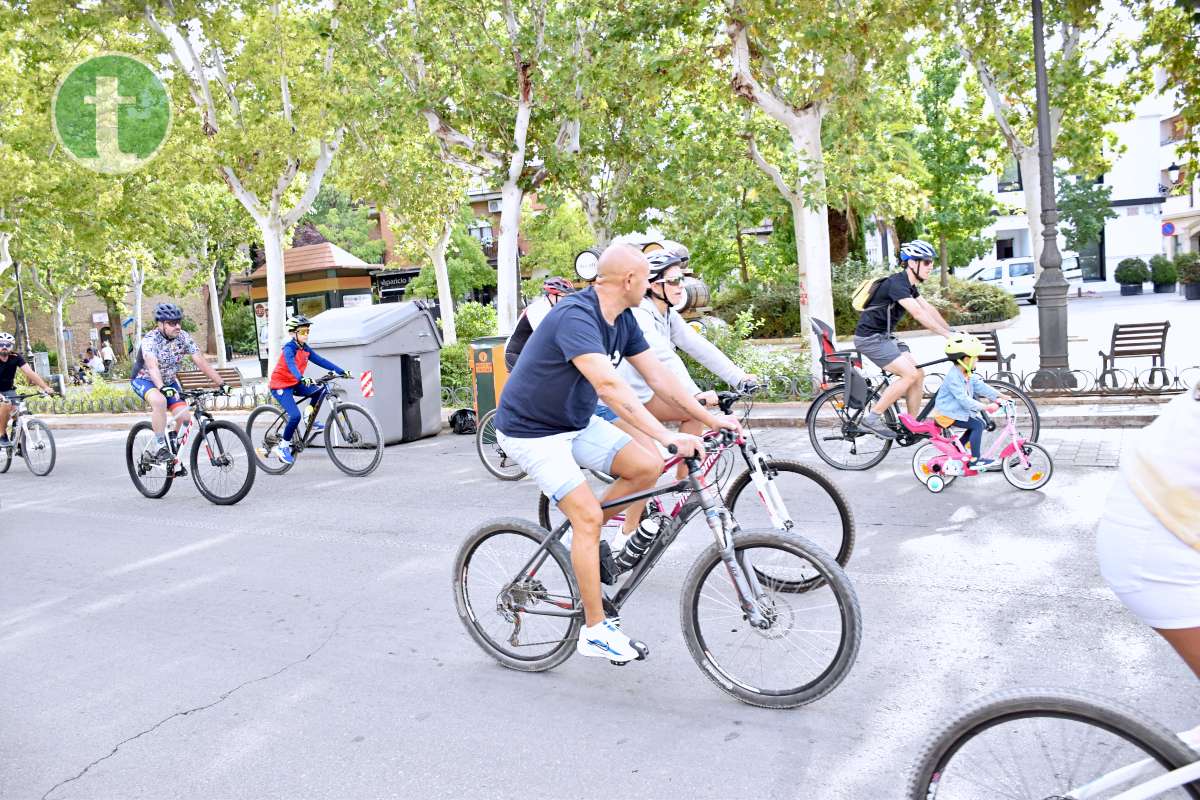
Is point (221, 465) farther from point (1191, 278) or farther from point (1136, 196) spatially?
point (1136, 196)

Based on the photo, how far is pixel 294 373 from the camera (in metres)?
10.0

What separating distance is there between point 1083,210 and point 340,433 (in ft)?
147

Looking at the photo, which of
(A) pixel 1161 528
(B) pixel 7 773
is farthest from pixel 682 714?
(B) pixel 7 773

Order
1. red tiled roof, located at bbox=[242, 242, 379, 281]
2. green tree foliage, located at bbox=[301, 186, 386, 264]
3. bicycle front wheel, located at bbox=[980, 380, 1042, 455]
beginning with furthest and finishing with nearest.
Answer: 1. green tree foliage, located at bbox=[301, 186, 386, 264]
2. red tiled roof, located at bbox=[242, 242, 379, 281]
3. bicycle front wheel, located at bbox=[980, 380, 1042, 455]

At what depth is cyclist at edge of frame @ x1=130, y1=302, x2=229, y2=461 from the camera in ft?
30.0

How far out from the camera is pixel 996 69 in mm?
16719

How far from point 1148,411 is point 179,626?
8912 mm

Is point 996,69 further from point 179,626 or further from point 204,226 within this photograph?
point 204,226

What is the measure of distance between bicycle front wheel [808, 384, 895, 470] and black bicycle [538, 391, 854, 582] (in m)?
3.17

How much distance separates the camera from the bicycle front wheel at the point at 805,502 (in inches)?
189

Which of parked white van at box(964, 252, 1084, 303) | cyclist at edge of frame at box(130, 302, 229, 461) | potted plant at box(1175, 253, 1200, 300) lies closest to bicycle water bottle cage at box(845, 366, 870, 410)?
cyclist at edge of frame at box(130, 302, 229, 461)

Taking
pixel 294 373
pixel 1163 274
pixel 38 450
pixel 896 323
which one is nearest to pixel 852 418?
pixel 896 323

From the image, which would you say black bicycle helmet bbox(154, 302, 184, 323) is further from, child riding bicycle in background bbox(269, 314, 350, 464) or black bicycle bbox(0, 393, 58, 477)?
black bicycle bbox(0, 393, 58, 477)

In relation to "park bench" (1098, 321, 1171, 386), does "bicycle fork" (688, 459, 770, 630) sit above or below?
below
